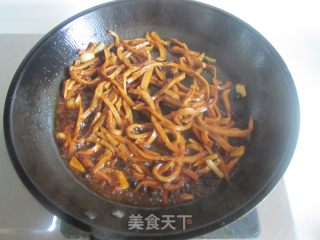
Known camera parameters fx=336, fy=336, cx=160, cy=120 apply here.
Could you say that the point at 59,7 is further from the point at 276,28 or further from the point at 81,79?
the point at 276,28

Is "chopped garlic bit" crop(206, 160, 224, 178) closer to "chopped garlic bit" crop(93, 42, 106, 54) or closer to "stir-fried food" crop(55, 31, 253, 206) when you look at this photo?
"stir-fried food" crop(55, 31, 253, 206)

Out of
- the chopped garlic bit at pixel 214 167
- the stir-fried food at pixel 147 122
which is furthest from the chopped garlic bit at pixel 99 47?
the chopped garlic bit at pixel 214 167

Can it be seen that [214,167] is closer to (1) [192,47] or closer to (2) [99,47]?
(1) [192,47]

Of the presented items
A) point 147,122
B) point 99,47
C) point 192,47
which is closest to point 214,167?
point 147,122

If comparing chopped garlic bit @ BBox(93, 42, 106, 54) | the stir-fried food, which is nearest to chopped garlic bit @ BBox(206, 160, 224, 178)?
the stir-fried food

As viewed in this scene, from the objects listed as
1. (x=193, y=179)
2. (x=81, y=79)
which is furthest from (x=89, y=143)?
(x=193, y=179)
